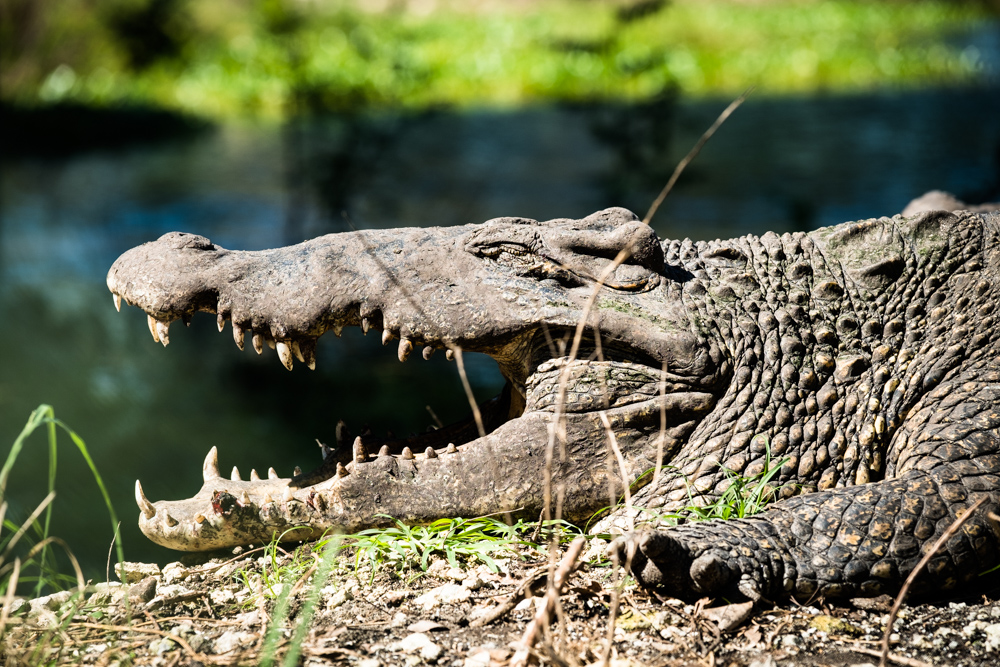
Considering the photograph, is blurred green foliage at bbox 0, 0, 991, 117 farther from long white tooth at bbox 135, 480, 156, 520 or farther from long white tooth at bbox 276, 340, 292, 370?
long white tooth at bbox 135, 480, 156, 520

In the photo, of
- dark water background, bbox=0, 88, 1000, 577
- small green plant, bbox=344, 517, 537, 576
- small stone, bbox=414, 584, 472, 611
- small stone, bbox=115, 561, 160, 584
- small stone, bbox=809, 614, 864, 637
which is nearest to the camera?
small stone, bbox=809, 614, 864, 637

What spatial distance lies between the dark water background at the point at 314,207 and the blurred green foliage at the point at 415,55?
1125 millimetres

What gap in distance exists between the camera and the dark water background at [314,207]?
5.93 meters

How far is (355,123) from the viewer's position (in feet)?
Answer: 26.3

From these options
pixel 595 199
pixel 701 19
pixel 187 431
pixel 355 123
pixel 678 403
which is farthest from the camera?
pixel 701 19

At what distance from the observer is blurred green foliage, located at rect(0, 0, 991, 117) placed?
14.6 m

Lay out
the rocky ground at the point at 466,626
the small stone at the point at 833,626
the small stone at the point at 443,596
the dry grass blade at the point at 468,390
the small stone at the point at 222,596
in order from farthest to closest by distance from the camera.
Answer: the small stone at the point at 222,596 < the small stone at the point at 443,596 < the small stone at the point at 833,626 < the rocky ground at the point at 466,626 < the dry grass blade at the point at 468,390

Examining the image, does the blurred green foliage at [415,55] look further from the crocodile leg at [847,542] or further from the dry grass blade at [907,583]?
the dry grass blade at [907,583]

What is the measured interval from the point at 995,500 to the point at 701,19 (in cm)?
2033

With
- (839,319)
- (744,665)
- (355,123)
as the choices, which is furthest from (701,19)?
(744,665)

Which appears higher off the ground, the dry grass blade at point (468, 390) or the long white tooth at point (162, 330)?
the long white tooth at point (162, 330)

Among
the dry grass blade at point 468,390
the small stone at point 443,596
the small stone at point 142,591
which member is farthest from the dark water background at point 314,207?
the dry grass blade at point 468,390

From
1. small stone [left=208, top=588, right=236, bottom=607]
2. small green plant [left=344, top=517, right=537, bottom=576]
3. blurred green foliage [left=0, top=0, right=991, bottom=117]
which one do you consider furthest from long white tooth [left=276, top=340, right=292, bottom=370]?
blurred green foliage [left=0, top=0, right=991, bottom=117]

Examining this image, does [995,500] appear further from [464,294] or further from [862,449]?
[464,294]
